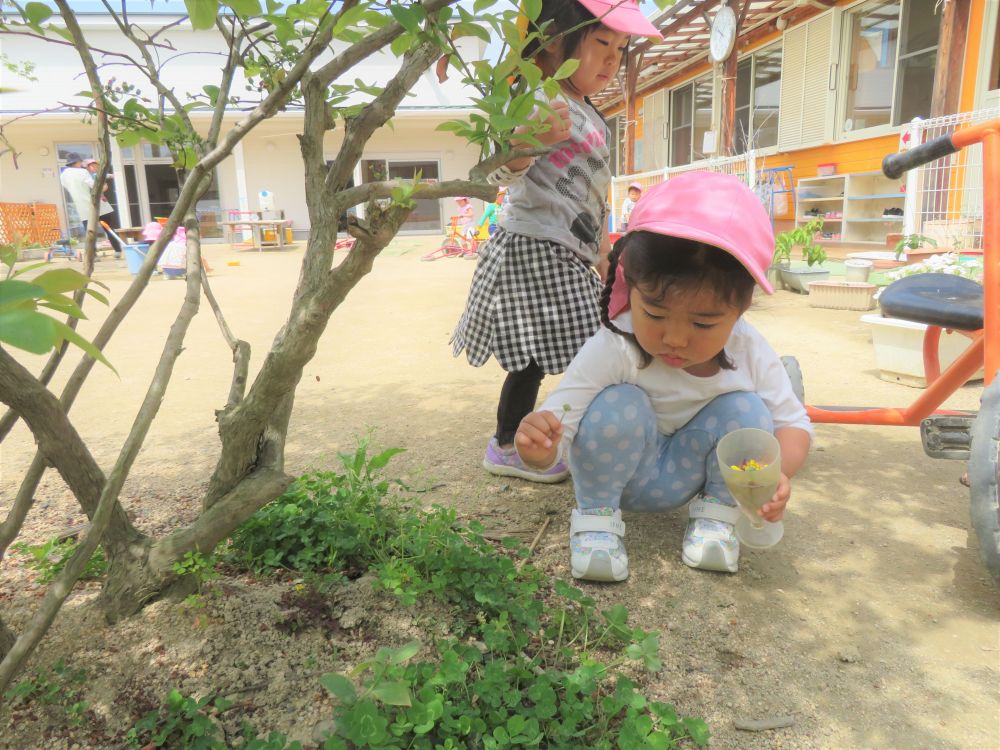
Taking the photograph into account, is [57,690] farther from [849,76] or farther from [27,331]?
[849,76]

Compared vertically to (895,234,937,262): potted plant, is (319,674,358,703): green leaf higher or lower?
lower

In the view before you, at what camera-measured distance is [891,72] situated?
313 inches

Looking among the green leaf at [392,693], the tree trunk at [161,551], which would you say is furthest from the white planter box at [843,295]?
the green leaf at [392,693]

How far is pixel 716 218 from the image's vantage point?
137cm

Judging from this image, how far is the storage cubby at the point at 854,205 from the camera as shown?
790 cm

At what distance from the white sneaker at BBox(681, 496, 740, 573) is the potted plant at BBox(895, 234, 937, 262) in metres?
4.75

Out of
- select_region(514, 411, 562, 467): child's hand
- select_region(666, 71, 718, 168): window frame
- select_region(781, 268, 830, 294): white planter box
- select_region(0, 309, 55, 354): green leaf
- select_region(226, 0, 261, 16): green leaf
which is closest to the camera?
select_region(0, 309, 55, 354): green leaf

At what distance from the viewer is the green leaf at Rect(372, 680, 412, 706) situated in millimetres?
921

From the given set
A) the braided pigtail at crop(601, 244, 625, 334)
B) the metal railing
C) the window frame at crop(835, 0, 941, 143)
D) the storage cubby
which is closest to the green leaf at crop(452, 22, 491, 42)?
the braided pigtail at crop(601, 244, 625, 334)

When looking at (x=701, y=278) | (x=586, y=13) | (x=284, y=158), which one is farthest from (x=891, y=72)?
(x=284, y=158)

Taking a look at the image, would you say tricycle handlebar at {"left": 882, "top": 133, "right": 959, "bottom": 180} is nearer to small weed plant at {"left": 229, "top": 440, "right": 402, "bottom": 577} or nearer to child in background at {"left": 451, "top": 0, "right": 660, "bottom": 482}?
child in background at {"left": 451, "top": 0, "right": 660, "bottom": 482}

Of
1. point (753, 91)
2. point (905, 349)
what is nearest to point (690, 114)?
point (753, 91)

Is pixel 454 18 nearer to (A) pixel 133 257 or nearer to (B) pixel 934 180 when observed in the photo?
(B) pixel 934 180

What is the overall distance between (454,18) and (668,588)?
4.05 ft
